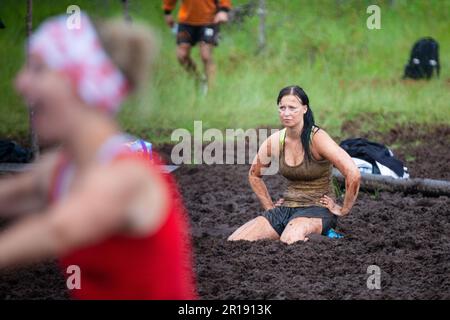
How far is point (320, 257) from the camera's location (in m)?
7.26

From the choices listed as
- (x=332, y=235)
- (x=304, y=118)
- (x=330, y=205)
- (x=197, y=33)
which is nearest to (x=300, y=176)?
(x=330, y=205)

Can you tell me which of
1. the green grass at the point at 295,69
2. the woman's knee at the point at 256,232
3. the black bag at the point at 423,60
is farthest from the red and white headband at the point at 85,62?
the black bag at the point at 423,60

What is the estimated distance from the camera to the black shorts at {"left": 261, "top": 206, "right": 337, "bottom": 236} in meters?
7.76

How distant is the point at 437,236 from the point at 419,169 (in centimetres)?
302

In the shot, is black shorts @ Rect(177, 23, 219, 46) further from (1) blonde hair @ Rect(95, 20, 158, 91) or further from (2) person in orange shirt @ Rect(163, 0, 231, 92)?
(1) blonde hair @ Rect(95, 20, 158, 91)

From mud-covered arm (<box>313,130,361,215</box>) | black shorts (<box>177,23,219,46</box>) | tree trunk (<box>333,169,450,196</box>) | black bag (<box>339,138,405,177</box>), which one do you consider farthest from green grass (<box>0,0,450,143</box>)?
mud-covered arm (<box>313,130,361,215</box>)

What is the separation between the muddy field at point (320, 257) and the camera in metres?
6.50

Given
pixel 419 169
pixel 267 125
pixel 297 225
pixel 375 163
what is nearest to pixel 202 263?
pixel 297 225

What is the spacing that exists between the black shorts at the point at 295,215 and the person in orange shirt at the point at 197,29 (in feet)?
22.0

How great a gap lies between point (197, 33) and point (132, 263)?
11882 mm

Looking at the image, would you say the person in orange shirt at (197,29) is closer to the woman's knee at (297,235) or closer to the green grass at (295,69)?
the green grass at (295,69)

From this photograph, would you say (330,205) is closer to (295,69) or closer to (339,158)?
(339,158)

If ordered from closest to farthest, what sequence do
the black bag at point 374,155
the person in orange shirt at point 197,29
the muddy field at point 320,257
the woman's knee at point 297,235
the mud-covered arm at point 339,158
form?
1. the muddy field at point 320,257
2. the mud-covered arm at point 339,158
3. the woman's knee at point 297,235
4. the black bag at point 374,155
5. the person in orange shirt at point 197,29

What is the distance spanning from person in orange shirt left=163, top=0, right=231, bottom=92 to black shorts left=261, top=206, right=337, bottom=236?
670cm
